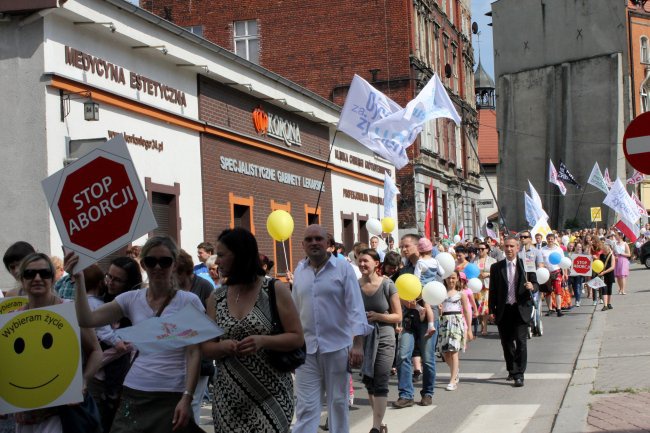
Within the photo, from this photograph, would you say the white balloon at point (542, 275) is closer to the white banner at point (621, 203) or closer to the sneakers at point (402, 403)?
the sneakers at point (402, 403)

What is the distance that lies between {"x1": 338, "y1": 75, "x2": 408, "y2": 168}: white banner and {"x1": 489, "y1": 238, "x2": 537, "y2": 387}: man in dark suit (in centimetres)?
350

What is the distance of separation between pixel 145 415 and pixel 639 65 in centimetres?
6979

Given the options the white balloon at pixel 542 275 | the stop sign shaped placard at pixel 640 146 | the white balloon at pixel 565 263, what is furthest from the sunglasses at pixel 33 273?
the white balloon at pixel 565 263

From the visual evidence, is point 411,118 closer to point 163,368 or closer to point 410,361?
point 410,361

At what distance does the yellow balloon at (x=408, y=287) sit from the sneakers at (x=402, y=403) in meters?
1.04

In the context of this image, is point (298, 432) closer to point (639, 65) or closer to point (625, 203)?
point (625, 203)

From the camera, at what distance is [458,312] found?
1368 cm

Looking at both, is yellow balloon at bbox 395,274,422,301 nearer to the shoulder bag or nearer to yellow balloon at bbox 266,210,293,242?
yellow balloon at bbox 266,210,293,242

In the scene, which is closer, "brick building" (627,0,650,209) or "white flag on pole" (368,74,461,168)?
"white flag on pole" (368,74,461,168)

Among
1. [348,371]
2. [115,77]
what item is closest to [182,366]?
[348,371]

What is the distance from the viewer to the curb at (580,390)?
9.29m

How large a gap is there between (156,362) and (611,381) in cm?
759

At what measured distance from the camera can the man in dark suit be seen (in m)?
12.9

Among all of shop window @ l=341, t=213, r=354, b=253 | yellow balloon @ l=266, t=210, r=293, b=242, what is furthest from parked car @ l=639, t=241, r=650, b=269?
yellow balloon @ l=266, t=210, r=293, b=242
